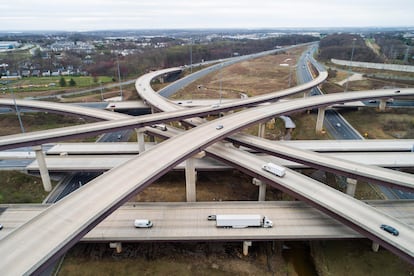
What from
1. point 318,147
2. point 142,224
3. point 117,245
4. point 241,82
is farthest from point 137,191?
point 241,82

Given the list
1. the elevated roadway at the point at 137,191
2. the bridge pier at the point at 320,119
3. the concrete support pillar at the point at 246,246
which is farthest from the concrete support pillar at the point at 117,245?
the bridge pier at the point at 320,119

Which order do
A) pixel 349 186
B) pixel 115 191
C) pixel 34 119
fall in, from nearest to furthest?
pixel 115 191, pixel 349 186, pixel 34 119

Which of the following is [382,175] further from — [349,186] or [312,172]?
[312,172]

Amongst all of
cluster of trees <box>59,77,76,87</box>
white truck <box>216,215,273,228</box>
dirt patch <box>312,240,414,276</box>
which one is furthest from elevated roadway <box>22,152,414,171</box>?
cluster of trees <box>59,77,76,87</box>

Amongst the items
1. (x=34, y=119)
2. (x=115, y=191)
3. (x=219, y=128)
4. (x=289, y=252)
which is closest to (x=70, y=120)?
(x=34, y=119)

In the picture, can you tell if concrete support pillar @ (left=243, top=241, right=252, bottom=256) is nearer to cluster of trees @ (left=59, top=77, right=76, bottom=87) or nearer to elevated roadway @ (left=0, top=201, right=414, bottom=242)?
elevated roadway @ (left=0, top=201, right=414, bottom=242)

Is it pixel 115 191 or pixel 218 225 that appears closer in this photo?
pixel 115 191
